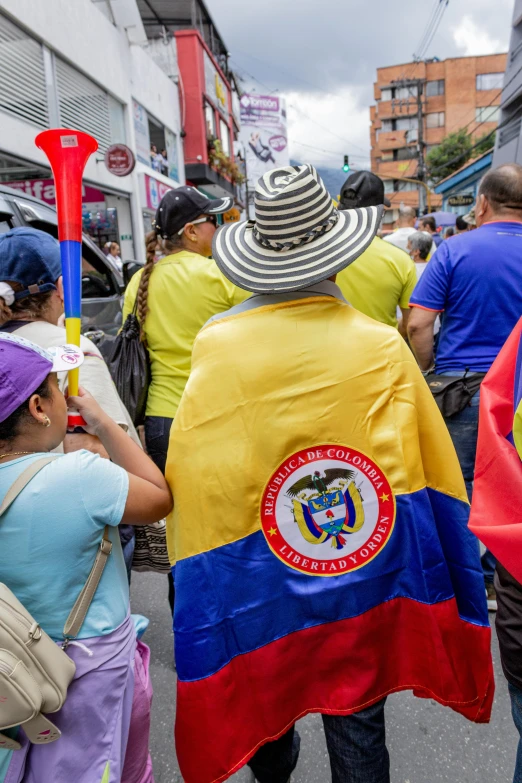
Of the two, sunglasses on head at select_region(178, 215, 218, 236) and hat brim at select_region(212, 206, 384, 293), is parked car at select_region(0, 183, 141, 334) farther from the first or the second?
hat brim at select_region(212, 206, 384, 293)

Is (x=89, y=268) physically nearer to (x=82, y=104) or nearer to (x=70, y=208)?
(x=70, y=208)

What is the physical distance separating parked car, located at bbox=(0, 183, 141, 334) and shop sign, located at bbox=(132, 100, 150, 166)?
1071 centimetres

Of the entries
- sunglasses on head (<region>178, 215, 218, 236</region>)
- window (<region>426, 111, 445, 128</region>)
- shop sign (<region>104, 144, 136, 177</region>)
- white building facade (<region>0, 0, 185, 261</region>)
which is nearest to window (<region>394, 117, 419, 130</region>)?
window (<region>426, 111, 445, 128</region>)

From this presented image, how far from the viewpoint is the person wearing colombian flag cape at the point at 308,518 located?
4.57ft

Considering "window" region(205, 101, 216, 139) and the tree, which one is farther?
the tree

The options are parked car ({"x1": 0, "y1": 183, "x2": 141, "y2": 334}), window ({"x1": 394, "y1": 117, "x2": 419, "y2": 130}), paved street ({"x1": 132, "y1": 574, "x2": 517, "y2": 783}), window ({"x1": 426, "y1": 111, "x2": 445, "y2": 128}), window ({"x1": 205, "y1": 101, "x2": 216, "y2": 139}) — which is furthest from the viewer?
window ({"x1": 394, "y1": 117, "x2": 419, "y2": 130})

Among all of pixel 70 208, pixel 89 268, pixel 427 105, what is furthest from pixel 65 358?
pixel 427 105

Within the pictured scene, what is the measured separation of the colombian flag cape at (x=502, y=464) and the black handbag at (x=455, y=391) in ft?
4.72

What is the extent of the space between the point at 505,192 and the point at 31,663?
265 centimetres

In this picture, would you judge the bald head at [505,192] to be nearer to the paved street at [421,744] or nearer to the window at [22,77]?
the paved street at [421,744]

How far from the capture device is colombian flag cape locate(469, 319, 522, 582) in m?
1.13

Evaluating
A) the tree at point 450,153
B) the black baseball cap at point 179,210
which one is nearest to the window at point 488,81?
the tree at point 450,153

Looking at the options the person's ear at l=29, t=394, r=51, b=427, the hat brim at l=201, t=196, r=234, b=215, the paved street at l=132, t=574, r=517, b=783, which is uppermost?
the hat brim at l=201, t=196, r=234, b=215

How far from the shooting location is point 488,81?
65.9 metres
